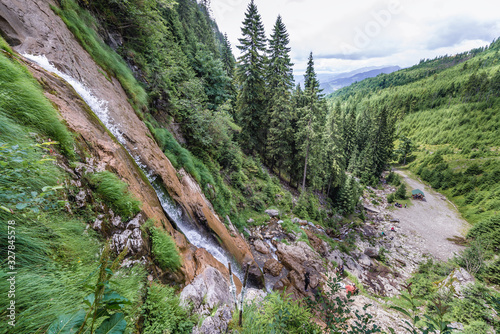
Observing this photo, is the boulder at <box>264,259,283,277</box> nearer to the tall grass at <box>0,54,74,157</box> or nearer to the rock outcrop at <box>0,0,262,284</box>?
the rock outcrop at <box>0,0,262,284</box>

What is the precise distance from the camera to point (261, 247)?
12.2 m

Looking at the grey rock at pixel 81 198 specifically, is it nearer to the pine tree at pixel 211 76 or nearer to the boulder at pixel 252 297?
the boulder at pixel 252 297

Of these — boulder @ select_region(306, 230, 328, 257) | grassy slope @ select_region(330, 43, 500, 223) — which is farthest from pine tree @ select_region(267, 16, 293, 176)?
grassy slope @ select_region(330, 43, 500, 223)

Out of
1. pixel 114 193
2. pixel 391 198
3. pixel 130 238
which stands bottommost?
pixel 391 198

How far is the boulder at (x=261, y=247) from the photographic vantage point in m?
12.1

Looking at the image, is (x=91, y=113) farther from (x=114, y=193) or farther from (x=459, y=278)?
(x=459, y=278)

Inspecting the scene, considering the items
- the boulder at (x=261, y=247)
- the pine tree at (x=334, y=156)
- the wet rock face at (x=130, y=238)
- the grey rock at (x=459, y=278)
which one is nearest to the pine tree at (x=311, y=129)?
the pine tree at (x=334, y=156)

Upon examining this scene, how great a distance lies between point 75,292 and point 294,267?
37.9 ft

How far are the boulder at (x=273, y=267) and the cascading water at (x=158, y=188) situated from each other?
3148mm

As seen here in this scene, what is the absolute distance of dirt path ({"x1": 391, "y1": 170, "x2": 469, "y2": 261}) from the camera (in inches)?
1021

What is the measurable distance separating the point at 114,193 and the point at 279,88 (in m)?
21.7

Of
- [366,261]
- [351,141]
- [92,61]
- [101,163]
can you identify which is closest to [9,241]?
[101,163]

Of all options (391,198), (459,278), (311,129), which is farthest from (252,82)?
(391,198)

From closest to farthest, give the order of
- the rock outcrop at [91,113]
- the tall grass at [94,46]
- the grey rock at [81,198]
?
1. the grey rock at [81,198]
2. the rock outcrop at [91,113]
3. the tall grass at [94,46]
